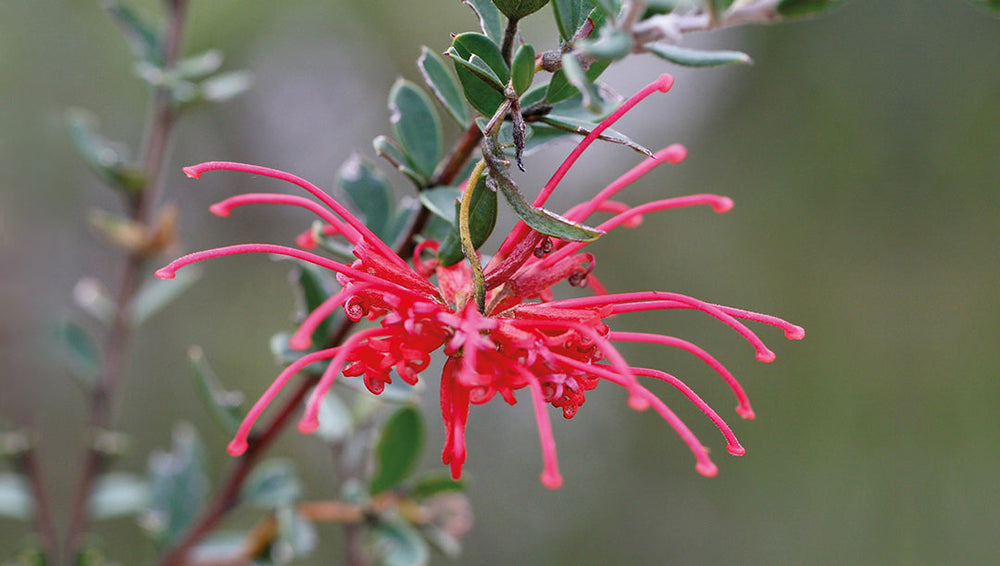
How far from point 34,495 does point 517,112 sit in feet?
2.50

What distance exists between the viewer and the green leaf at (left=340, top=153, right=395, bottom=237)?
2.34ft

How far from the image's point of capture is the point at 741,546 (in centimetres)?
284

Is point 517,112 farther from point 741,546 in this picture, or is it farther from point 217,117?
point 741,546

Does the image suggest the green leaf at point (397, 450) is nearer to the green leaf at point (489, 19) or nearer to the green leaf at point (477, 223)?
the green leaf at point (477, 223)

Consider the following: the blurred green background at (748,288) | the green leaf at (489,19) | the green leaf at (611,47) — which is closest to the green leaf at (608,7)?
the green leaf at (611,47)

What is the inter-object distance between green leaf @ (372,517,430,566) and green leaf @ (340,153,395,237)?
0.32m

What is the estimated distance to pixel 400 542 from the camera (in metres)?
0.83

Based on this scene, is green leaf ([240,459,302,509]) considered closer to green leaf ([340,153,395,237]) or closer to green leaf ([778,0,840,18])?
green leaf ([340,153,395,237])

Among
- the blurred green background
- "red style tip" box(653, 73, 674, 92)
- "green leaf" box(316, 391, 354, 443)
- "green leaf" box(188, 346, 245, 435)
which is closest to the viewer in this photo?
"red style tip" box(653, 73, 674, 92)

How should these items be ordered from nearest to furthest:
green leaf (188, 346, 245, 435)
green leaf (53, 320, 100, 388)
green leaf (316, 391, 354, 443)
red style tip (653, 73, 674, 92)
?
red style tip (653, 73, 674, 92) → green leaf (188, 346, 245, 435) → green leaf (316, 391, 354, 443) → green leaf (53, 320, 100, 388)

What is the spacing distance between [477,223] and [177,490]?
613 mm

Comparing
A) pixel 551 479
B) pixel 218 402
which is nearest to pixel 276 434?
pixel 218 402

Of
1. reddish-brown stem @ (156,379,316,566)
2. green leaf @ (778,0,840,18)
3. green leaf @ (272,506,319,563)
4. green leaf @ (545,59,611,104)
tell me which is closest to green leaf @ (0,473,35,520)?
reddish-brown stem @ (156,379,316,566)

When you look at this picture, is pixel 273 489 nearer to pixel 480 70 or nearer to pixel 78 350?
pixel 78 350
